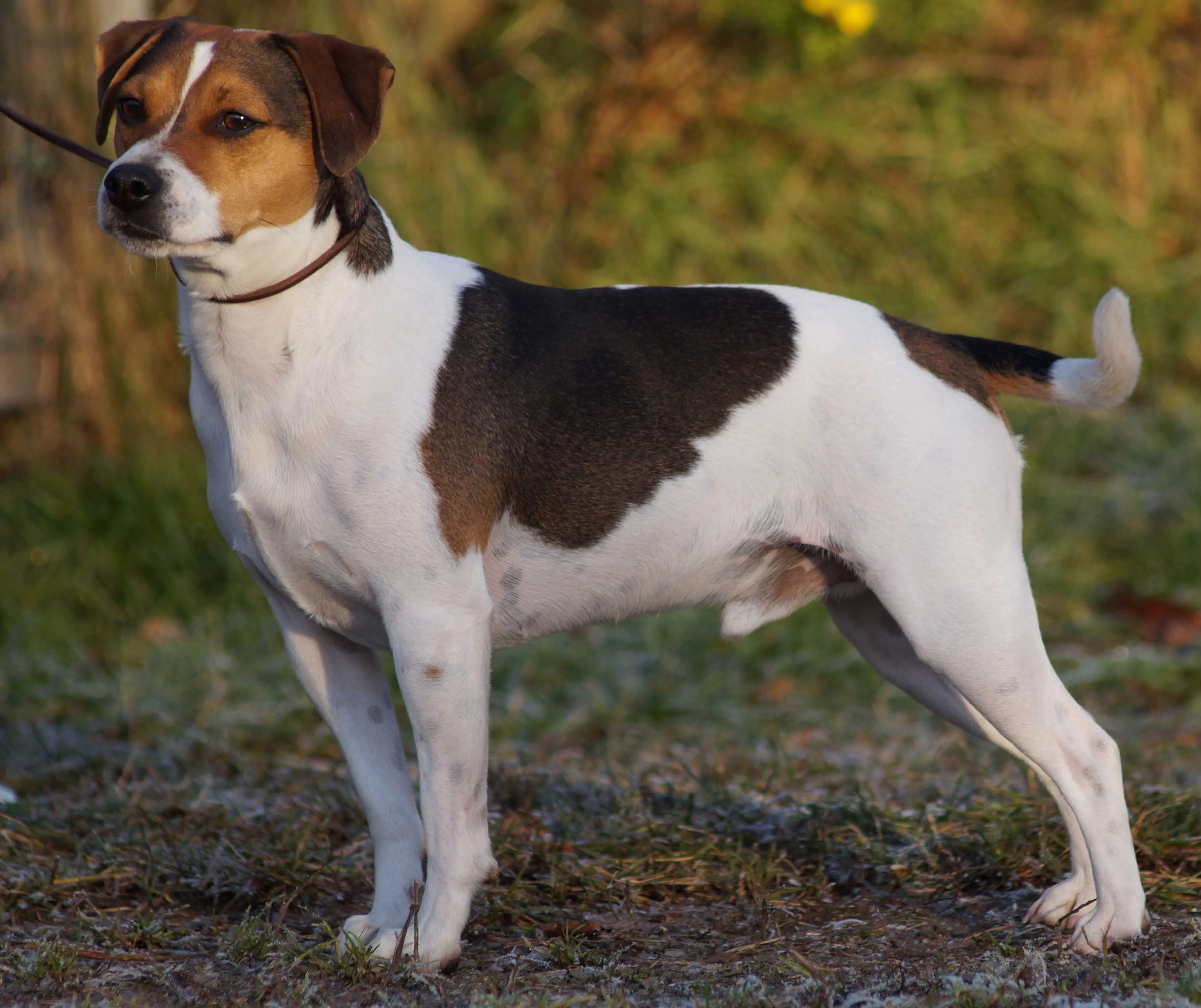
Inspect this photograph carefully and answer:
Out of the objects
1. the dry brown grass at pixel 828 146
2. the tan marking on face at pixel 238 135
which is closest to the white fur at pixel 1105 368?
the tan marking on face at pixel 238 135

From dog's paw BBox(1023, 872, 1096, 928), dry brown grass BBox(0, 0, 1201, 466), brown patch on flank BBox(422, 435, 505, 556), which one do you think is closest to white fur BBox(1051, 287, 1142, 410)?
dog's paw BBox(1023, 872, 1096, 928)

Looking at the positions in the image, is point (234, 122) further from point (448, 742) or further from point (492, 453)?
point (448, 742)

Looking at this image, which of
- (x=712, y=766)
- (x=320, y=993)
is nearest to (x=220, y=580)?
(x=712, y=766)

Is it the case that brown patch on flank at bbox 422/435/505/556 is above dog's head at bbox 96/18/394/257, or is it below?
below

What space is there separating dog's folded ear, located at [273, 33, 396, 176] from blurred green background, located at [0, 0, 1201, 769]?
2555 mm

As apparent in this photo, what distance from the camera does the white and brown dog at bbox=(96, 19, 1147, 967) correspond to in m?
2.77

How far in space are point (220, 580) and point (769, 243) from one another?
11.4ft

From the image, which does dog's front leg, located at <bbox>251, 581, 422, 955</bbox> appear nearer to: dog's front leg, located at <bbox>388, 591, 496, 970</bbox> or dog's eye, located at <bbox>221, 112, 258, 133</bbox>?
dog's front leg, located at <bbox>388, 591, 496, 970</bbox>

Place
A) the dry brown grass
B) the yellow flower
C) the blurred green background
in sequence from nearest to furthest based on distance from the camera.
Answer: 1. the blurred green background
2. the yellow flower
3. the dry brown grass

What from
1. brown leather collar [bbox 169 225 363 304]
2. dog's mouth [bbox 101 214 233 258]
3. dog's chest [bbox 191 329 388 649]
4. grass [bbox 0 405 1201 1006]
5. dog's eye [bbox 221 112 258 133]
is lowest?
grass [bbox 0 405 1201 1006]

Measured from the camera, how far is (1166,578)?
592 centimetres

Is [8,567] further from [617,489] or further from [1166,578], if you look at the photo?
[1166,578]

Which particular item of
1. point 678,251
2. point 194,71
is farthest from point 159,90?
point 678,251

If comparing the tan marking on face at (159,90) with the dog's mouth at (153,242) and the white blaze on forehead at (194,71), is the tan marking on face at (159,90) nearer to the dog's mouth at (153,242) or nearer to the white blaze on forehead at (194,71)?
the white blaze on forehead at (194,71)
